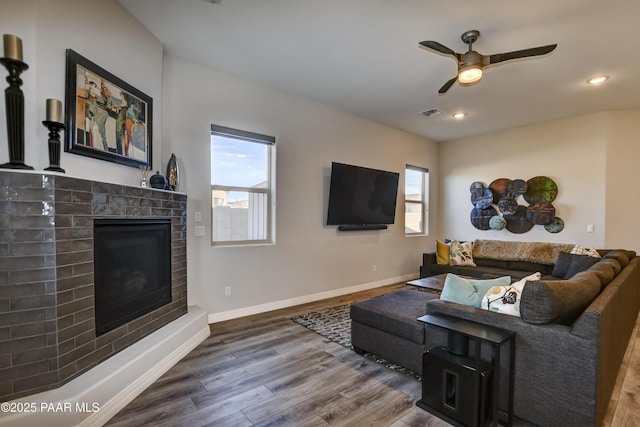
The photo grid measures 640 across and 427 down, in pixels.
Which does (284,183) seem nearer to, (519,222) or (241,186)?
(241,186)

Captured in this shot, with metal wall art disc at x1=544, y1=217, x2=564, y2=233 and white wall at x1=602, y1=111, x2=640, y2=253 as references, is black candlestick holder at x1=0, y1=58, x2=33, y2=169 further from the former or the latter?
white wall at x1=602, y1=111, x2=640, y2=253

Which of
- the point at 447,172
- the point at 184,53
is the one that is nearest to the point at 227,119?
the point at 184,53

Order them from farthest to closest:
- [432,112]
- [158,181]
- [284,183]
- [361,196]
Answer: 1. [361,196]
2. [432,112]
3. [284,183]
4. [158,181]

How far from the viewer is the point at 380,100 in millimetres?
4227

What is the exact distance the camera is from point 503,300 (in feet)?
6.37

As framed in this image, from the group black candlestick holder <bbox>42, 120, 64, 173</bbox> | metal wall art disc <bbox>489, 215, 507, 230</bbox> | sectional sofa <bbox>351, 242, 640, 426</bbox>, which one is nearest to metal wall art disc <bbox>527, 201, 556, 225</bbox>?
metal wall art disc <bbox>489, 215, 507, 230</bbox>

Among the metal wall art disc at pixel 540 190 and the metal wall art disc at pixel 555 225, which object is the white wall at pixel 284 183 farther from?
the metal wall art disc at pixel 555 225

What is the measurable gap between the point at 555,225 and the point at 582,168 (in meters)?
0.96

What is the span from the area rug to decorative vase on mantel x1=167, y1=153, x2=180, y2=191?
6.56ft

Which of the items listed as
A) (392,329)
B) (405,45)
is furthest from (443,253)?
(405,45)

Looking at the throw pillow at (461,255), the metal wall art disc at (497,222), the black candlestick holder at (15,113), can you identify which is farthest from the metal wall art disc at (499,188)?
the black candlestick holder at (15,113)

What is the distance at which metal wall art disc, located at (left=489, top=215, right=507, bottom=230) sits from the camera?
5410mm

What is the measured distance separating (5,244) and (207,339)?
182cm

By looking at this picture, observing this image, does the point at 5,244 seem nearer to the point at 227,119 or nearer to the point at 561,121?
the point at 227,119
